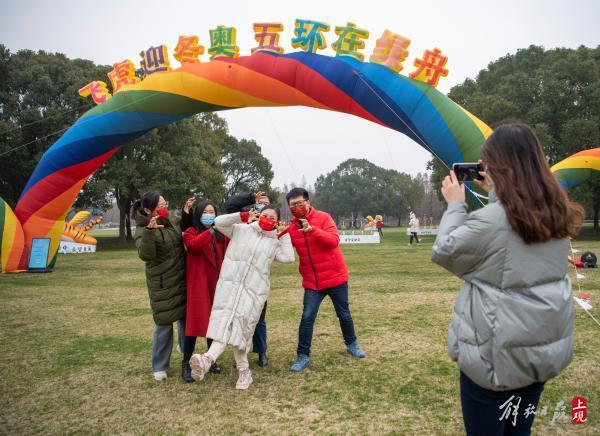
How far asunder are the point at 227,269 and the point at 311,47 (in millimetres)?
4590

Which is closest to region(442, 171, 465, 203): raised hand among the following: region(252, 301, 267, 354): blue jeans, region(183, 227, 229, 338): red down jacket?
region(183, 227, 229, 338): red down jacket

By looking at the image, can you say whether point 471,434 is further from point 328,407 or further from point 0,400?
point 0,400

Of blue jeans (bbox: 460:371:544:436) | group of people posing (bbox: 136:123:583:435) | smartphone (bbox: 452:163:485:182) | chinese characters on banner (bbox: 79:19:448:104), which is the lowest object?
blue jeans (bbox: 460:371:544:436)

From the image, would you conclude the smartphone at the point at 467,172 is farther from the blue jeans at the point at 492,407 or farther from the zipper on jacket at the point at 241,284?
the zipper on jacket at the point at 241,284

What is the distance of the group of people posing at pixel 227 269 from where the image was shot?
352 centimetres

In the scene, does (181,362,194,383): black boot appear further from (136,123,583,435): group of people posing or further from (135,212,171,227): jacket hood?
(136,123,583,435): group of people posing

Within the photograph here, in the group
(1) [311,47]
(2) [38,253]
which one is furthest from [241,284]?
(2) [38,253]

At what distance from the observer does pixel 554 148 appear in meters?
22.5

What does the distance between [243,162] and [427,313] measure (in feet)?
132

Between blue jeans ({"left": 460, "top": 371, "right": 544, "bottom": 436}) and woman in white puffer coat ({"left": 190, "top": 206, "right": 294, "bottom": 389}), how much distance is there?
6.80 ft

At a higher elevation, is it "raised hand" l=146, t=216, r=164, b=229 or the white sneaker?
"raised hand" l=146, t=216, r=164, b=229

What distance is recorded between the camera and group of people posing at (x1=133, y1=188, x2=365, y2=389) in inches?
139

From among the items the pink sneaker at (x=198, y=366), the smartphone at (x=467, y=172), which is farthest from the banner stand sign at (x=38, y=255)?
the smartphone at (x=467, y=172)

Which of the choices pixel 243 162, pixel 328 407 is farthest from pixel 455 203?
pixel 243 162
